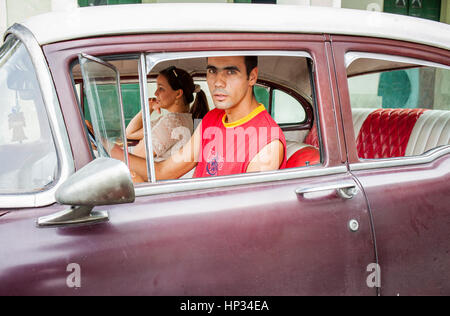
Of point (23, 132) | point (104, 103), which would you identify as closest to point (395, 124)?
point (104, 103)

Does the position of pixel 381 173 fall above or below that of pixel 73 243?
above

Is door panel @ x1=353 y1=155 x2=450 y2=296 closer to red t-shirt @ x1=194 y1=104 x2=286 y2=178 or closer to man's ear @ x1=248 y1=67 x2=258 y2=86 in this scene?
red t-shirt @ x1=194 y1=104 x2=286 y2=178

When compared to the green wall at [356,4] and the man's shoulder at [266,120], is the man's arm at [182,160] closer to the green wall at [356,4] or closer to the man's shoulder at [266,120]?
the man's shoulder at [266,120]

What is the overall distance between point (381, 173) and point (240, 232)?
691 mm

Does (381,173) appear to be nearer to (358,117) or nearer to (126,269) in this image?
(126,269)

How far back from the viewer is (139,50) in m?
1.40

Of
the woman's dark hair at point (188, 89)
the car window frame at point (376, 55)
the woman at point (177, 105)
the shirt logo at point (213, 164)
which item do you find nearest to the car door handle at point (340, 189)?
the car window frame at point (376, 55)

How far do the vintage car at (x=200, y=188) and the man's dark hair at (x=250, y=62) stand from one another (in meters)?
0.23

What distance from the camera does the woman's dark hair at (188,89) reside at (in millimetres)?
2715

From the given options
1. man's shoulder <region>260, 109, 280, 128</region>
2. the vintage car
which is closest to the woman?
man's shoulder <region>260, 109, 280, 128</region>

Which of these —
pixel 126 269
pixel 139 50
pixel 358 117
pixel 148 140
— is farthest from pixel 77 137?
pixel 358 117

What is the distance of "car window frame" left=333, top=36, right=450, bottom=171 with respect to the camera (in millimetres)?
1594

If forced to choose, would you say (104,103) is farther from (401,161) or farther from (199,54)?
(401,161)

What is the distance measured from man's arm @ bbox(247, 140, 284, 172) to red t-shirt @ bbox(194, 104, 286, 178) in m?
0.02
